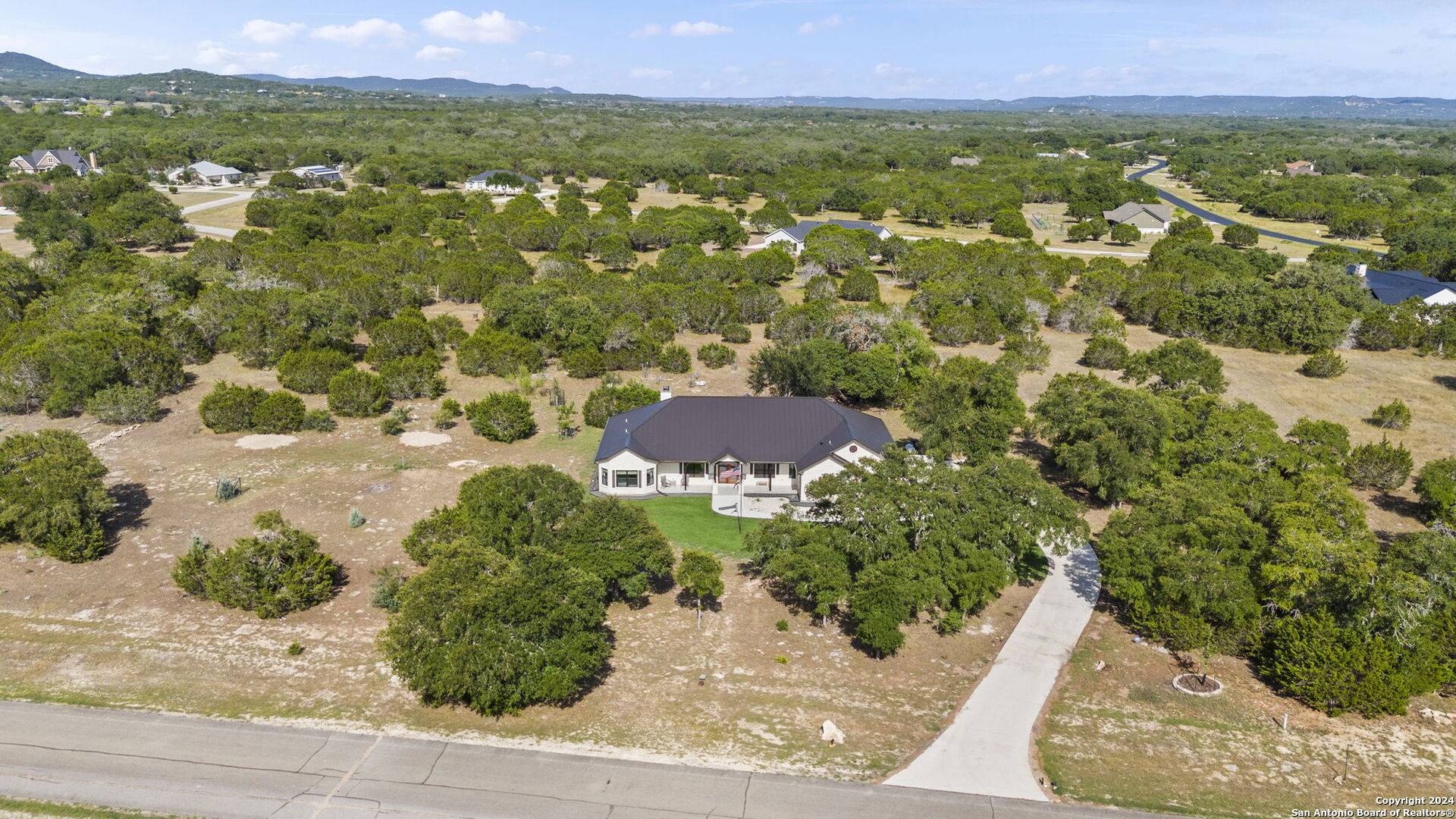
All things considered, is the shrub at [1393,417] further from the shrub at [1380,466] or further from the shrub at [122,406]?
the shrub at [122,406]

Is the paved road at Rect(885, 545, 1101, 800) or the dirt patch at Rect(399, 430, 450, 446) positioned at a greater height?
the dirt patch at Rect(399, 430, 450, 446)

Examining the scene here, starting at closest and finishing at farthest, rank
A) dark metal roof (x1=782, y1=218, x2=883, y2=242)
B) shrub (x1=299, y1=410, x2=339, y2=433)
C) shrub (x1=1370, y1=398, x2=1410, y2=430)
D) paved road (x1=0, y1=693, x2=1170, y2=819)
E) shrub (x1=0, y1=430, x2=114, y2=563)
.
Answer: paved road (x1=0, y1=693, x2=1170, y2=819), shrub (x1=0, y1=430, x2=114, y2=563), shrub (x1=299, y1=410, x2=339, y2=433), shrub (x1=1370, y1=398, x2=1410, y2=430), dark metal roof (x1=782, y1=218, x2=883, y2=242)

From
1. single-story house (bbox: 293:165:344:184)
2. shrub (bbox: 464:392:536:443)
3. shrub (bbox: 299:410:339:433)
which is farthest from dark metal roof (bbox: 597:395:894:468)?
single-story house (bbox: 293:165:344:184)

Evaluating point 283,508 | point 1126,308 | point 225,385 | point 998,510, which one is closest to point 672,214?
point 1126,308

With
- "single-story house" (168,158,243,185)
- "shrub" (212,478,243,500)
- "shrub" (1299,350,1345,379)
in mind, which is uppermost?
"single-story house" (168,158,243,185)

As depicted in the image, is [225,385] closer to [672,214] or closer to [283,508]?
[283,508]

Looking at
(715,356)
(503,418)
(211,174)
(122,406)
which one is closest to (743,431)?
(503,418)

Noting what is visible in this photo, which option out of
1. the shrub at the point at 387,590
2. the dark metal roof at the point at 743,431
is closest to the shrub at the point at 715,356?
the dark metal roof at the point at 743,431

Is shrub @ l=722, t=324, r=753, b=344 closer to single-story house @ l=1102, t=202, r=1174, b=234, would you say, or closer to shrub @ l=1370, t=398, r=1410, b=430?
shrub @ l=1370, t=398, r=1410, b=430
